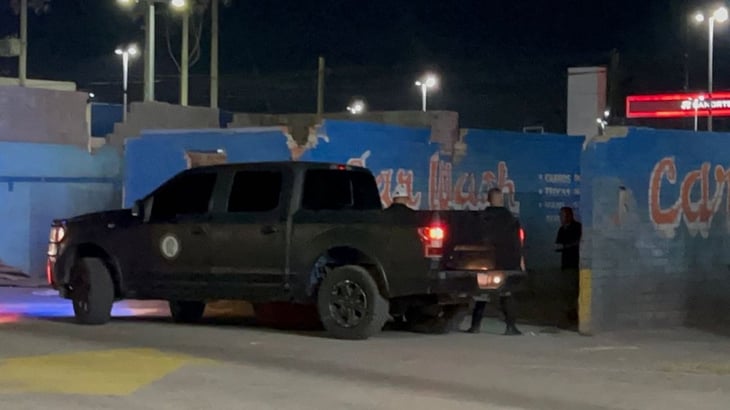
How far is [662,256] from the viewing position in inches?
651

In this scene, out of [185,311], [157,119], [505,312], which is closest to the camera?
[505,312]

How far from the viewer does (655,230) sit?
16.4m

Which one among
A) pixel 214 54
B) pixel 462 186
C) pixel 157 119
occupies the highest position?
A: pixel 214 54

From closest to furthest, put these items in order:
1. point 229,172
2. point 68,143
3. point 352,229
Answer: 1. point 352,229
2. point 229,172
3. point 68,143

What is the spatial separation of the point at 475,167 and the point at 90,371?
13070 millimetres

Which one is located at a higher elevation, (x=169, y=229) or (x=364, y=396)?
(x=169, y=229)

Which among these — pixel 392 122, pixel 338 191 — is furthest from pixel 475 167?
pixel 338 191

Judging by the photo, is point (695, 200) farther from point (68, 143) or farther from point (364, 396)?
point (68, 143)

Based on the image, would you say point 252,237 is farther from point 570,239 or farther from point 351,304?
point 570,239

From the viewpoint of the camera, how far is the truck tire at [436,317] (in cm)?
1571

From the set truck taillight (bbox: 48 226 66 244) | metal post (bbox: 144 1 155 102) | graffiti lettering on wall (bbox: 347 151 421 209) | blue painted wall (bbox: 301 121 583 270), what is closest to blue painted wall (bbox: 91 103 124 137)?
metal post (bbox: 144 1 155 102)

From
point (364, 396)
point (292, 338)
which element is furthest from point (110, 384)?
point (292, 338)

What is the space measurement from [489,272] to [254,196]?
2.95 m

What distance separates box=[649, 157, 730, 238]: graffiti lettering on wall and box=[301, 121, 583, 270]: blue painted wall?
203 inches
